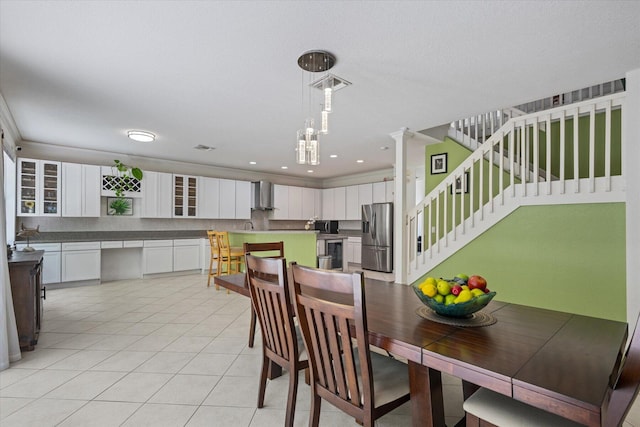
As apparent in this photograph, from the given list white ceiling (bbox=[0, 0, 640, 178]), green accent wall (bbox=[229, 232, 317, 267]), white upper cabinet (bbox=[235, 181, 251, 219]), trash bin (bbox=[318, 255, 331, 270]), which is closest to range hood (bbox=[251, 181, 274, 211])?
white upper cabinet (bbox=[235, 181, 251, 219])

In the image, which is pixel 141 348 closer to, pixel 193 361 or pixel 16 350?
pixel 193 361

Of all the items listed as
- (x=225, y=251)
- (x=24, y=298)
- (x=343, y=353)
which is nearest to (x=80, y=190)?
(x=225, y=251)

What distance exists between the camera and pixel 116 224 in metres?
6.08

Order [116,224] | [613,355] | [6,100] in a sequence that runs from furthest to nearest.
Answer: [116,224]
[6,100]
[613,355]

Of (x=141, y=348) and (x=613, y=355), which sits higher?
(x=613, y=355)

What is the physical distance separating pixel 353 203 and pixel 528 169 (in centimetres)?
464

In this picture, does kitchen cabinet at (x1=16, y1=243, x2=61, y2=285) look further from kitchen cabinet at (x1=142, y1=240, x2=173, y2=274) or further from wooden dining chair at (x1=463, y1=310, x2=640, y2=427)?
wooden dining chair at (x1=463, y1=310, x2=640, y2=427)

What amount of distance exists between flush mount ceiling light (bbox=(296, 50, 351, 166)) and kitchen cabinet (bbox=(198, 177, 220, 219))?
4.49 metres

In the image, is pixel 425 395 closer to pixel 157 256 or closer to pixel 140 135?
pixel 140 135

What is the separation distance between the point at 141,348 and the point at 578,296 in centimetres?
431

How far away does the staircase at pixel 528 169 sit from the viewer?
119 inches

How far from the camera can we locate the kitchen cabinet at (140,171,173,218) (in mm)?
6141

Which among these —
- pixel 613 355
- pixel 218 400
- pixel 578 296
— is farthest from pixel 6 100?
pixel 578 296

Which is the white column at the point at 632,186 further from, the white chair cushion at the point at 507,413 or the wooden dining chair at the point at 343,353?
the wooden dining chair at the point at 343,353
